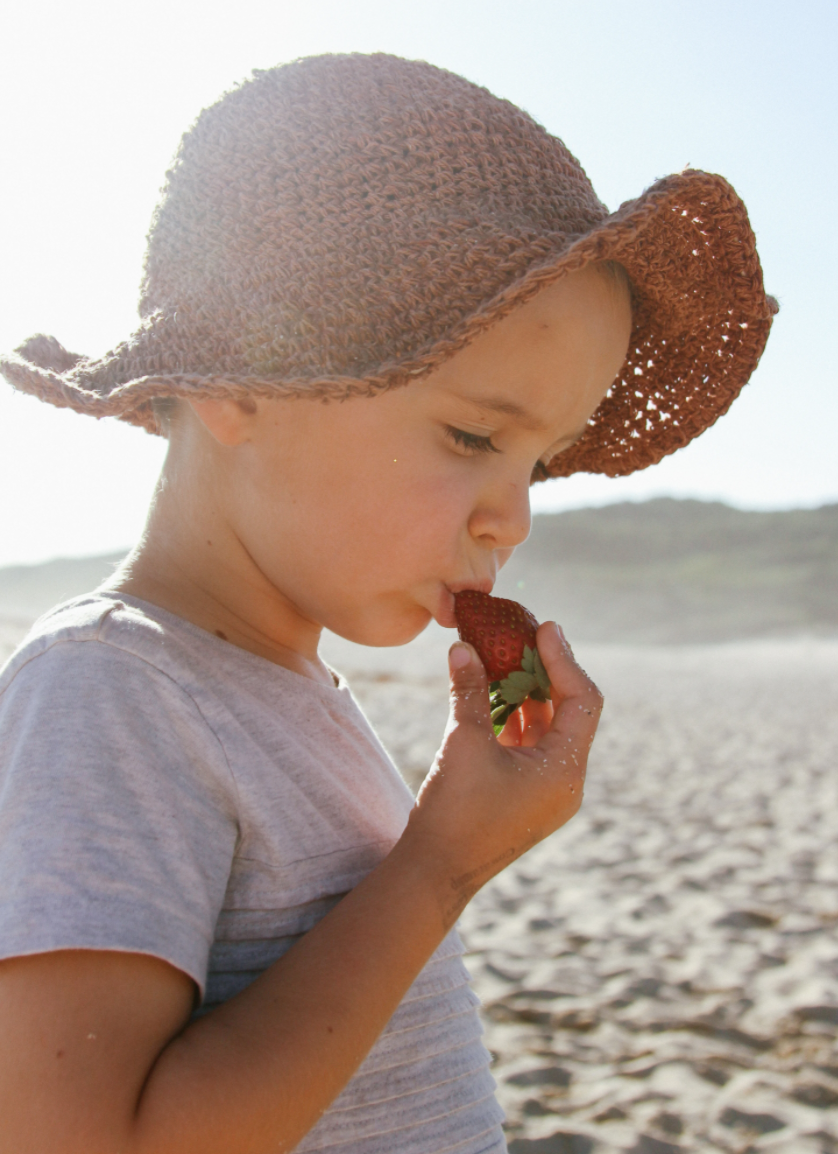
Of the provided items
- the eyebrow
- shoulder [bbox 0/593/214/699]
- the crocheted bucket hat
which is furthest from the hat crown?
shoulder [bbox 0/593/214/699]

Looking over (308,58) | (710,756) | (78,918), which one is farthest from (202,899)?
(710,756)

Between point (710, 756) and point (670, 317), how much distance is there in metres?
7.85

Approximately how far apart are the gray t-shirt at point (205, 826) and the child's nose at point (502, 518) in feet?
1.18

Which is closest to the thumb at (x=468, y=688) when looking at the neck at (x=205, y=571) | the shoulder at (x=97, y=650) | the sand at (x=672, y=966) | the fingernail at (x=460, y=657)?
the fingernail at (x=460, y=657)

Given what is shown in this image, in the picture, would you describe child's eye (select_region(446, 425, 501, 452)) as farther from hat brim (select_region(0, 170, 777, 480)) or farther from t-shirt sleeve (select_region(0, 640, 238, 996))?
t-shirt sleeve (select_region(0, 640, 238, 996))

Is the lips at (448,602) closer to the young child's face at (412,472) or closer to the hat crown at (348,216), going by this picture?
the young child's face at (412,472)

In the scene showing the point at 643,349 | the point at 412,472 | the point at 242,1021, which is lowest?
the point at 242,1021

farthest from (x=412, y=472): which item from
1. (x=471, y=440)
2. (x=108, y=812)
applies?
(x=108, y=812)

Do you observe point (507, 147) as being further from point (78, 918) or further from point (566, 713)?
point (78, 918)

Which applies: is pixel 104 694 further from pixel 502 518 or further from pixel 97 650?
pixel 502 518

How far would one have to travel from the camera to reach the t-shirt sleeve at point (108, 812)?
0.91 meters

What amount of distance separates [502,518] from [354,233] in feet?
1.57

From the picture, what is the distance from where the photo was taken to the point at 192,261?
1.44 m

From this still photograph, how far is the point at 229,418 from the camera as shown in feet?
4.60
